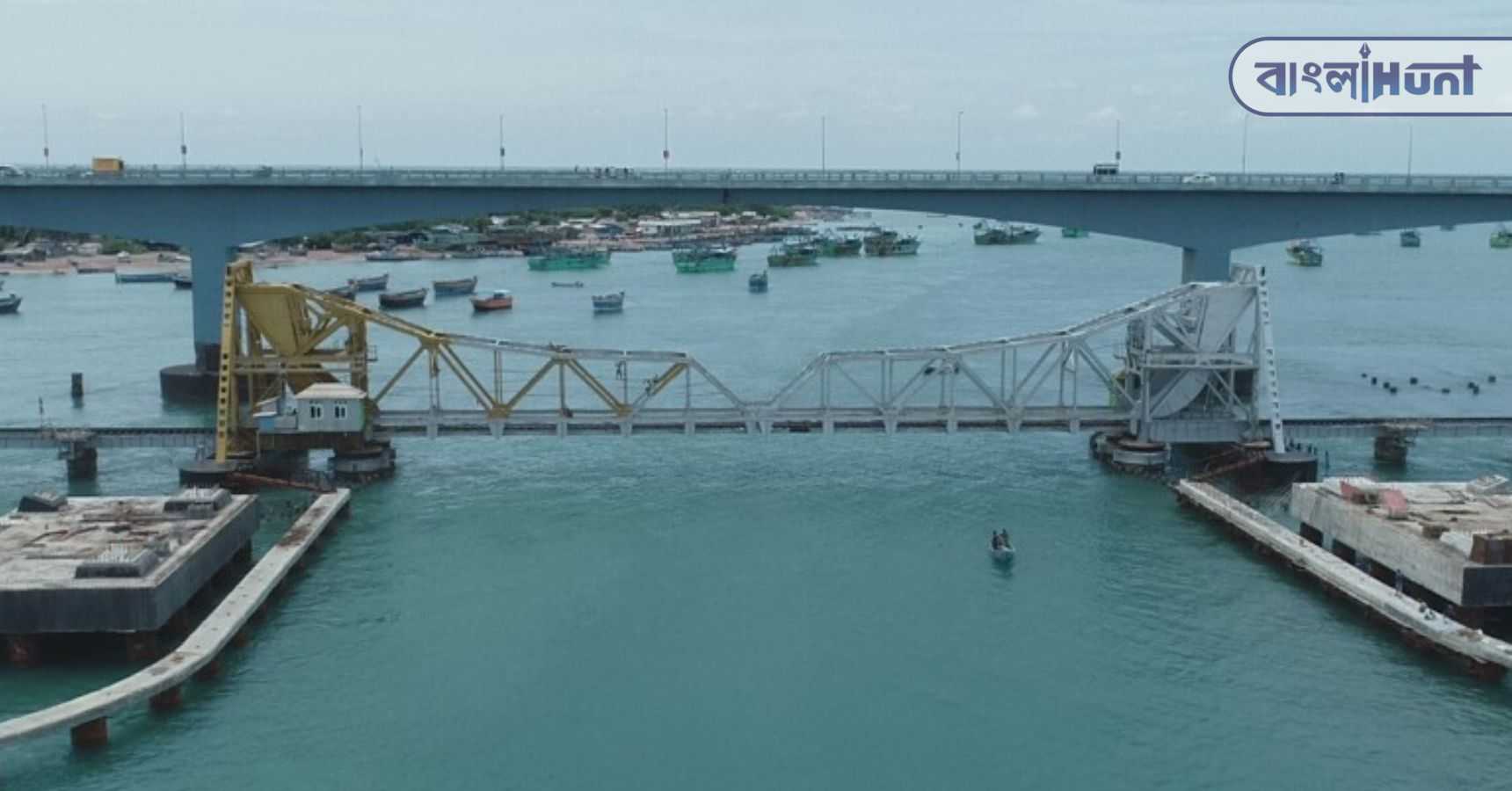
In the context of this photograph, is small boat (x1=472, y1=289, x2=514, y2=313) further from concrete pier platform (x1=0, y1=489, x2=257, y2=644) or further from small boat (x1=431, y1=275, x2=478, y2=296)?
concrete pier platform (x1=0, y1=489, x2=257, y2=644)

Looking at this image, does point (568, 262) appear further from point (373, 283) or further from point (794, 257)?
point (373, 283)

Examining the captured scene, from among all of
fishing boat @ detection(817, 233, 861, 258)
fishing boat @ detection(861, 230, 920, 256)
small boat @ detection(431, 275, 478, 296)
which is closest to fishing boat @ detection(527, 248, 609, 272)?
small boat @ detection(431, 275, 478, 296)

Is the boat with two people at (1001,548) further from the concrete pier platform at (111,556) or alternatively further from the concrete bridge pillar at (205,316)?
the concrete bridge pillar at (205,316)

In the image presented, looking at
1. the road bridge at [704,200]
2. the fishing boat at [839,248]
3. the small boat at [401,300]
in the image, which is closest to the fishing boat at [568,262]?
the fishing boat at [839,248]

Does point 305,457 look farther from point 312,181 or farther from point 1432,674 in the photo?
point 1432,674

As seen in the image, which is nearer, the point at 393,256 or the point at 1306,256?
the point at 1306,256

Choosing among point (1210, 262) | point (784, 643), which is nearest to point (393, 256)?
point (1210, 262)
